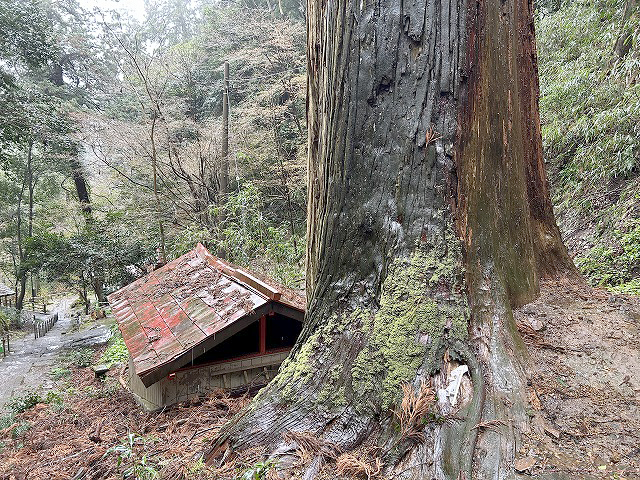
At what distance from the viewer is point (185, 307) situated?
238 inches

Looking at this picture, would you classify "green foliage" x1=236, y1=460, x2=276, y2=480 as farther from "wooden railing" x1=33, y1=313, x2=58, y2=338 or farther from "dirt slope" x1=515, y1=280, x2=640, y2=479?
"wooden railing" x1=33, y1=313, x2=58, y2=338

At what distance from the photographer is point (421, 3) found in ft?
7.42

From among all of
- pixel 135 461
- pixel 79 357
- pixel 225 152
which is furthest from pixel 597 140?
pixel 79 357

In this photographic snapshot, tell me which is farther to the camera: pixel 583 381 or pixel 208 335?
pixel 208 335

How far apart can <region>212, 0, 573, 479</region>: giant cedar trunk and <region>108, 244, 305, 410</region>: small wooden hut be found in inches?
108

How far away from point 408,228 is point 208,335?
11.2ft

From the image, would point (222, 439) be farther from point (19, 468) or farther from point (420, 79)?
point (19, 468)

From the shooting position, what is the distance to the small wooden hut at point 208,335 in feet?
16.1

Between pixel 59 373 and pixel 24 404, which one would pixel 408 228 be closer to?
pixel 24 404

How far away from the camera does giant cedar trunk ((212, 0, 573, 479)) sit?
2.02 metres

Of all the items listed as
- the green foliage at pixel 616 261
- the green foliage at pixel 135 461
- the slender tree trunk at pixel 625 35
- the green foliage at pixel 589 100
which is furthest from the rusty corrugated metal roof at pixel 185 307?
the slender tree trunk at pixel 625 35

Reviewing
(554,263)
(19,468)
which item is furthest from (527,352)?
(19,468)

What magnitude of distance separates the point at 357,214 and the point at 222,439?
1.45 meters

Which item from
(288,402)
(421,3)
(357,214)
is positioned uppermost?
(421,3)
